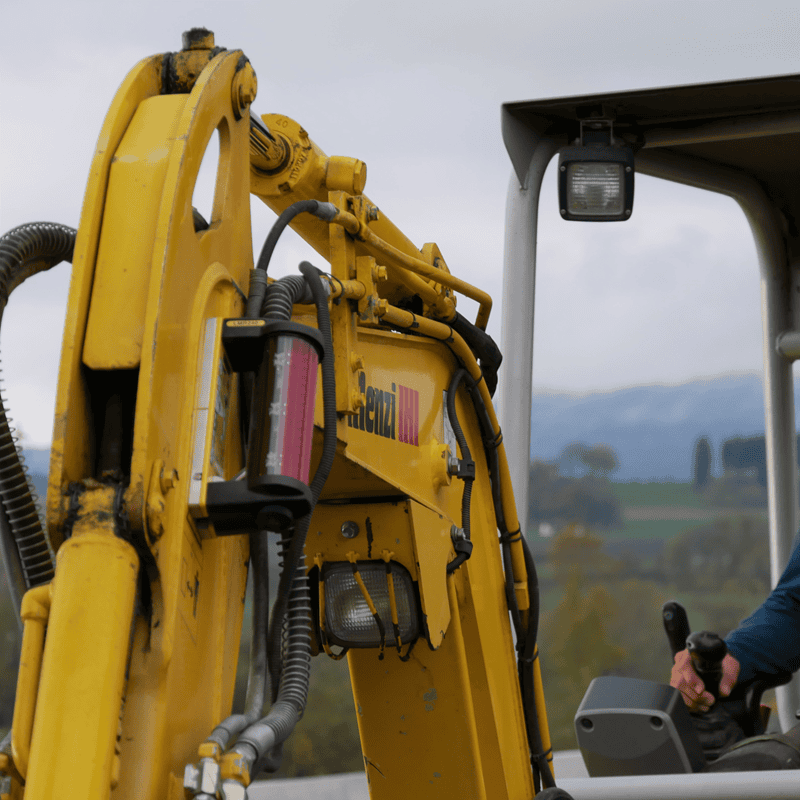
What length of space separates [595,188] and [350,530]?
1249 millimetres

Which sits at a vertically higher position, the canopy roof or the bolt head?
the canopy roof

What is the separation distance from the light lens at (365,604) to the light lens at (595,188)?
3.95ft

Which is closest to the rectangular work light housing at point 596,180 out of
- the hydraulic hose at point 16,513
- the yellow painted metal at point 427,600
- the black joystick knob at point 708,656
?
the yellow painted metal at point 427,600

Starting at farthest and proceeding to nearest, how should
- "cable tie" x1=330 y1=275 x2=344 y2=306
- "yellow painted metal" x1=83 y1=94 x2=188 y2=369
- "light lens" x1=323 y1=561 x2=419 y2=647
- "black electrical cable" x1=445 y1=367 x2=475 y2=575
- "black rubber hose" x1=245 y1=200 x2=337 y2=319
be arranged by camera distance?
"black electrical cable" x1=445 y1=367 x2=475 y2=575 → "light lens" x1=323 y1=561 x2=419 y2=647 → "cable tie" x1=330 y1=275 x2=344 y2=306 → "black rubber hose" x1=245 y1=200 x2=337 y2=319 → "yellow painted metal" x1=83 y1=94 x2=188 y2=369

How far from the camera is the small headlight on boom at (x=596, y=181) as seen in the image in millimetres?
2641

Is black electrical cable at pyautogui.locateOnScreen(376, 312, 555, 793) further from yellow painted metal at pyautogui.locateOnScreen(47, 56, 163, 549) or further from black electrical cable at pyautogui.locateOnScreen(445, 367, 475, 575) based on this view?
yellow painted metal at pyautogui.locateOnScreen(47, 56, 163, 549)

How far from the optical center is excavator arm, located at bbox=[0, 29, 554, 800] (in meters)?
1.17

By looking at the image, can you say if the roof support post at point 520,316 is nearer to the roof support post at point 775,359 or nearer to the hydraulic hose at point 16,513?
the roof support post at point 775,359

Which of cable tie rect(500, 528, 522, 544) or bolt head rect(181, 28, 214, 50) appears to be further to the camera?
cable tie rect(500, 528, 522, 544)

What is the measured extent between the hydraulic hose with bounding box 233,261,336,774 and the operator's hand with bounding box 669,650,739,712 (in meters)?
1.69

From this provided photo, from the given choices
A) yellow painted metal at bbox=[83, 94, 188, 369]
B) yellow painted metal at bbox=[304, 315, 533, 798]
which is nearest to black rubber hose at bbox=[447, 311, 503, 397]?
yellow painted metal at bbox=[304, 315, 533, 798]

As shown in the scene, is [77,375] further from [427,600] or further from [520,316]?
[520,316]

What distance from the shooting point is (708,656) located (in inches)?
110

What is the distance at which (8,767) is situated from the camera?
117 centimetres
